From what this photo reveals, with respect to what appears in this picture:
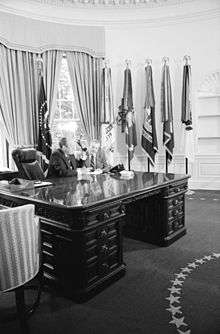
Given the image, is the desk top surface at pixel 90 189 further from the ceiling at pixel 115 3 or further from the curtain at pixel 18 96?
the ceiling at pixel 115 3

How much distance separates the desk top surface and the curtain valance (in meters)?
3.09

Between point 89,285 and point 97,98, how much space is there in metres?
4.72

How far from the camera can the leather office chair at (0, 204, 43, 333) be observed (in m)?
1.90

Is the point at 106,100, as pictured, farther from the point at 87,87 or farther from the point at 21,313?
the point at 21,313

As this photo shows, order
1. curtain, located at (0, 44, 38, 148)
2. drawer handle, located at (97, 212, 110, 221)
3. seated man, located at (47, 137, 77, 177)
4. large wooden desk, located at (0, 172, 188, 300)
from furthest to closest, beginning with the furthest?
1. curtain, located at (0, 44, 38, 148)
2. seated man, located at (47, 137, 77, 177)
3. drawer handle, located at (97, 212, 110, 221)
4. large wooden desk, located at (0, 172, 188, 300)

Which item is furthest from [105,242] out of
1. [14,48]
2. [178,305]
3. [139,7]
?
[139,7]

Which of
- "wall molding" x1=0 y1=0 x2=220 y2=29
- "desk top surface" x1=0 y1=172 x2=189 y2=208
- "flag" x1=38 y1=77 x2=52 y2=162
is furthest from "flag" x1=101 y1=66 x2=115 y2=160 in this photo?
"desk top surface" x1=0 y1=172 x2=189 y2=208

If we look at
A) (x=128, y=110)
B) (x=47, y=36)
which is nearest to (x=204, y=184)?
(x=128, y=110)

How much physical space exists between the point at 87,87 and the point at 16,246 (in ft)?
15.9

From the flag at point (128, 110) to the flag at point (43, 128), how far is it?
5.28 feet

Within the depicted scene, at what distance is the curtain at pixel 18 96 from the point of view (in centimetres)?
519

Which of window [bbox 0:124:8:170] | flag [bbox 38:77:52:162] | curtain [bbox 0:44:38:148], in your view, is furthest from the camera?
flag [bbox 38:77:52:162]

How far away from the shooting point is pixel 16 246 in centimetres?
195

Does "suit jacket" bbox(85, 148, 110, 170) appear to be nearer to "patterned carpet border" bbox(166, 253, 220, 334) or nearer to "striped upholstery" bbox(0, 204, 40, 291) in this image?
"patterned carpet border" bbox(166, 253, 220, 334)
